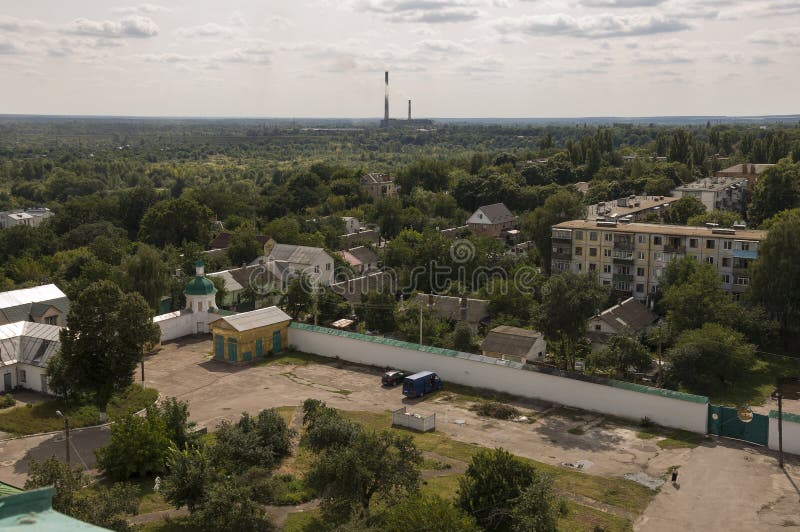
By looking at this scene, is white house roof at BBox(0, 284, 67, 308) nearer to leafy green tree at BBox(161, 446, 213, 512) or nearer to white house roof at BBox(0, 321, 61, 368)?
white house roof at BBox(0, 321, 61, 368)

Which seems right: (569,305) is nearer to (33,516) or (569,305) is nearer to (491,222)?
(33,516)

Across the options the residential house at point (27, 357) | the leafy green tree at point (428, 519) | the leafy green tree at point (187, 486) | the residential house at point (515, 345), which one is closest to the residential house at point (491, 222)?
Answer: the residential house at point (515, 345)

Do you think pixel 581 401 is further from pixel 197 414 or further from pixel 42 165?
pixel 42 165

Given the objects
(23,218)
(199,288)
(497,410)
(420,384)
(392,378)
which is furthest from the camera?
(23,218)

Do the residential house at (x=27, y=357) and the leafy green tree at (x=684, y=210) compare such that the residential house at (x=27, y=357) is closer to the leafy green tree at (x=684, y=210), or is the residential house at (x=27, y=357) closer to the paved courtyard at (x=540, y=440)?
the paved courtyard at (x=540, y=440)

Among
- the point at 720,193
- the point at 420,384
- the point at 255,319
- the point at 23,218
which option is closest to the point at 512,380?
the point at 420,384

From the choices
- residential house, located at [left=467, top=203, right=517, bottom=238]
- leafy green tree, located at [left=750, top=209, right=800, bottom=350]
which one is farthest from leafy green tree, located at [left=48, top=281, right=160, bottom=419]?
residential house, located at [left=467, top=203, right=517, bottom=238]

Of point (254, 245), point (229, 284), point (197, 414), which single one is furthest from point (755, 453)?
point (254, 245)
